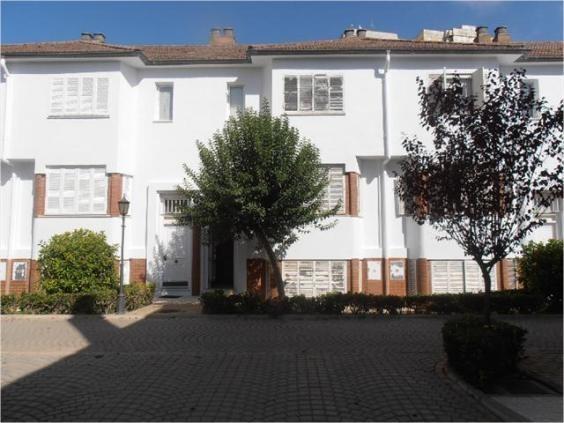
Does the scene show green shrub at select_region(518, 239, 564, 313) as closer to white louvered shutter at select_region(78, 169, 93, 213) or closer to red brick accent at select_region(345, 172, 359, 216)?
red brick accent at select_region(345, 172, 359, 216)

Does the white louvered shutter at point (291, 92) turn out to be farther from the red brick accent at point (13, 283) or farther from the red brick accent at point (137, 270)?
the red brick accent at point (13, 283)

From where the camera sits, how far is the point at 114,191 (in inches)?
619

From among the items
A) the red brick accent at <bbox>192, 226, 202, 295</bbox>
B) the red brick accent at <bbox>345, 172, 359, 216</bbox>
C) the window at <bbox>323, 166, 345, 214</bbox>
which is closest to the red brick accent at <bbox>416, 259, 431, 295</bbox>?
the red brick accent at <bbox>345, 172, 359, 216</bbox>

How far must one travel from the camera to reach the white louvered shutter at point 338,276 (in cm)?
1527

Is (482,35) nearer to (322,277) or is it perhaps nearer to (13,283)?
(322,277)

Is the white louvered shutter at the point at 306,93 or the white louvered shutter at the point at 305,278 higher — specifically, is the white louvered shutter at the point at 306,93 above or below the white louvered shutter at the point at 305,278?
above

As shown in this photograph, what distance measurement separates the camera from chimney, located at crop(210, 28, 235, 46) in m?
19.8

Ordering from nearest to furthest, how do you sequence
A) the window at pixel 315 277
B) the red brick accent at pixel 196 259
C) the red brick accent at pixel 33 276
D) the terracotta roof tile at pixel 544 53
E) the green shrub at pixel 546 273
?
the green shrub at pixel 546 273 → the red brick accent at pixel 33 276 → the window at pixel 315 277 → the red brick accent at pixel 196 259 → the terracotta roof tile at pixel 544 53

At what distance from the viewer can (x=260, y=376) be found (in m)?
6.89

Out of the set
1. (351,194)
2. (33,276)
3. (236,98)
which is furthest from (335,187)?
(33,276)

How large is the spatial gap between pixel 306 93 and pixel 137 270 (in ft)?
26.2

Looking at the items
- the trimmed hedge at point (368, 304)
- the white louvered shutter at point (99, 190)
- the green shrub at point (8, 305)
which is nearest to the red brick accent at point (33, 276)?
the green shrub at point (8, 305)

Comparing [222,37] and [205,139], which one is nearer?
[205,139]

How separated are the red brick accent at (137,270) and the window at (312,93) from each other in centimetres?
696
